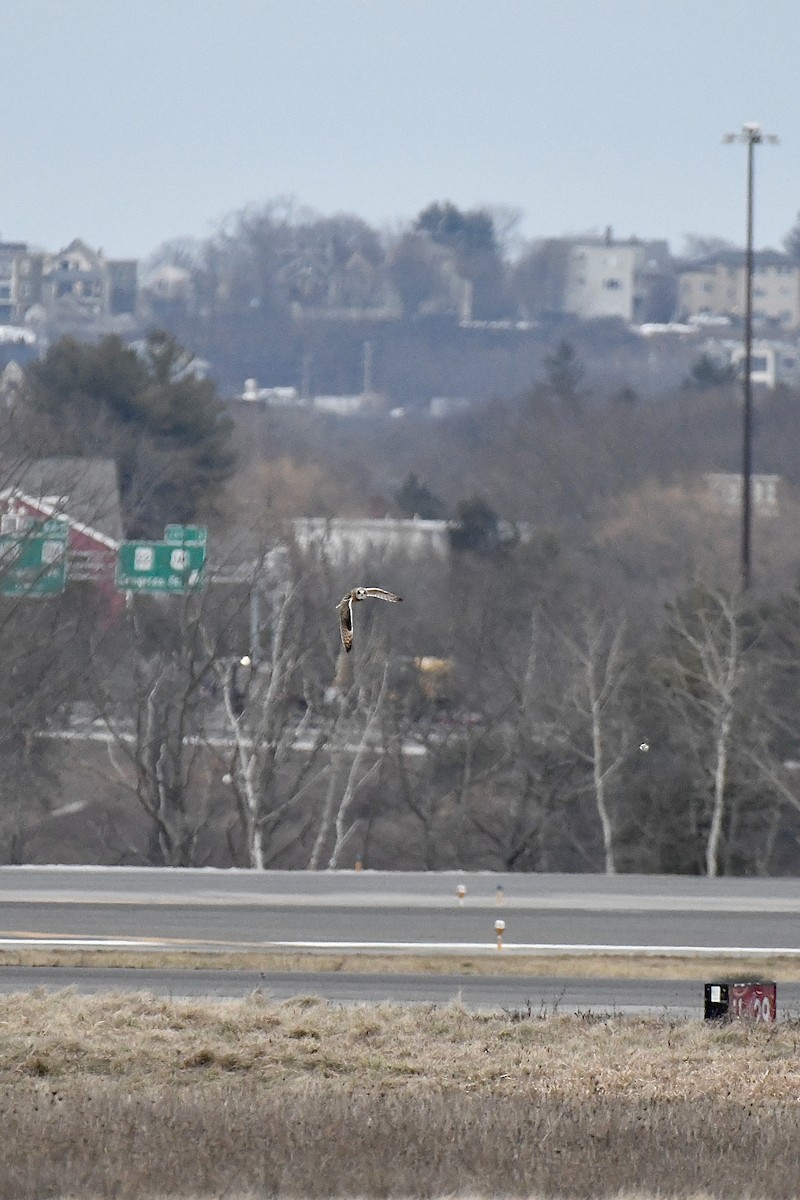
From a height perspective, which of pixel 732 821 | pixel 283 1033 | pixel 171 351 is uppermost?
pixel 171 351

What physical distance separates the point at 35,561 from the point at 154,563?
7.85 feet

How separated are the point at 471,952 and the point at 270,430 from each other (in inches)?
3945

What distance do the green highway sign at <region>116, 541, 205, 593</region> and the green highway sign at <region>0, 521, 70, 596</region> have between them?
125cm

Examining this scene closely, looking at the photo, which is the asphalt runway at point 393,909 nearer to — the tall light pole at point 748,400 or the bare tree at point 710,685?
the bare tree at point 710,685

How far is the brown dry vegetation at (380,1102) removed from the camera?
12430 mm

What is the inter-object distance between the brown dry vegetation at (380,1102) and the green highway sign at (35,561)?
20.2 m

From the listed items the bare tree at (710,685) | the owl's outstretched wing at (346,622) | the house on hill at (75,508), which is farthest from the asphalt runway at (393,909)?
the owl's outstretched wing at (346,622)

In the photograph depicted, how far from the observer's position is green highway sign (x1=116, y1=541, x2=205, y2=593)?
38.4 metres

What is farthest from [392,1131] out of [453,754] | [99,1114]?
[453,754]

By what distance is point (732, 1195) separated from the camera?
12.2m

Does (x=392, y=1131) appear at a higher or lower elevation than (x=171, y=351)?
lower

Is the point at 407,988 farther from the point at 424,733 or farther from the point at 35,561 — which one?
the point at 424,733

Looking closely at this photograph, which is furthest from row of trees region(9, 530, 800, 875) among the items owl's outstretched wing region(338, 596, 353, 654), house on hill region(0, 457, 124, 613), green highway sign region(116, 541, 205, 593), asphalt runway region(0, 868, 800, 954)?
owl's outstretched wing region(338, 596, 353, 654)

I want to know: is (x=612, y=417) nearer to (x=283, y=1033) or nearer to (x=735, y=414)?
(x=735, y=414)
